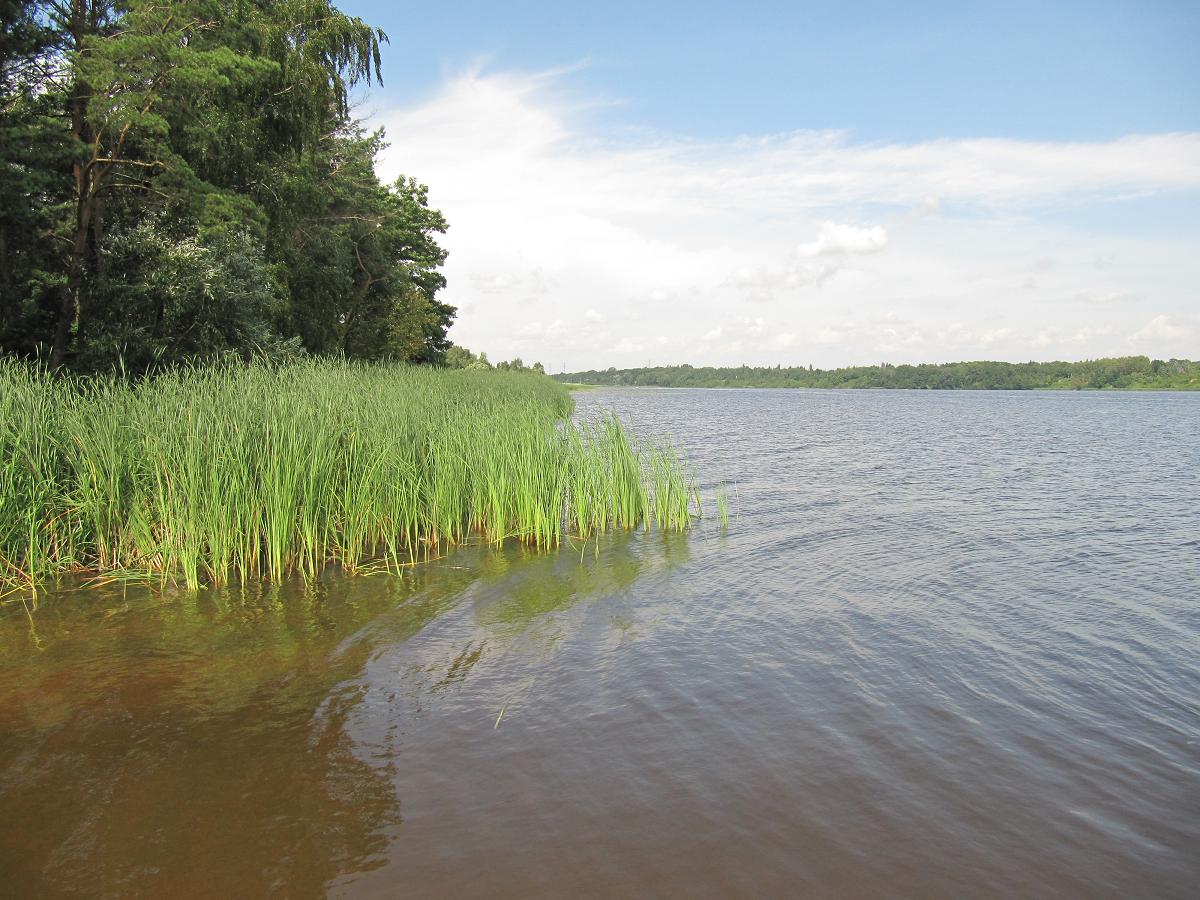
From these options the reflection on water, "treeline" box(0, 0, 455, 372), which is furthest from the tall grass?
"treeline" box(0, 0, 455, 372)

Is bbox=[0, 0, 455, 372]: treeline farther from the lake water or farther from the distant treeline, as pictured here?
the distant treeline

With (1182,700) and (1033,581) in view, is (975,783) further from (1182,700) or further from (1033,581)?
(1033,581)

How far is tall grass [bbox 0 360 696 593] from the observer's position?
6.56 m

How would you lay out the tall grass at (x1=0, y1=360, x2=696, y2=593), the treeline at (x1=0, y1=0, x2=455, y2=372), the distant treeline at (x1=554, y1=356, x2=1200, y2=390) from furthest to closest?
the distant treeline at (x1=554, y1=356, x2=1200, y2=390) → the treeline at (x1=0, y1=0, x2=455, y2=372) → the tall grass at (x1=0, y1=360, x2=696, y2=593)

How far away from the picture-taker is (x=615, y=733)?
4.21m

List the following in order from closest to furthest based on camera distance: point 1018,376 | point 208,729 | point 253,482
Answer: point 208,729, point 253,482, point 1018,376

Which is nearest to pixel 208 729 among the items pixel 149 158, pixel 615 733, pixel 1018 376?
pixel 615 733

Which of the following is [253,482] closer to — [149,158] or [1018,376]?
[149,158]

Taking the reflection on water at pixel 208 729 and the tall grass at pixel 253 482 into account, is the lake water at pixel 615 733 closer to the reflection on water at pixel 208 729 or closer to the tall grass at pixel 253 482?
the reflection on water at pixel 208 729

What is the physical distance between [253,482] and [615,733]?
4.48 m

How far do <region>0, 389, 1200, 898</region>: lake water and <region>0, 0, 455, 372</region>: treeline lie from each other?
33.6ft

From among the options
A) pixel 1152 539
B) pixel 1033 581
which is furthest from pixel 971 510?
pixel 1033 581

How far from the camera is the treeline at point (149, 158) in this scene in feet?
43.9

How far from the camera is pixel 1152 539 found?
977cm
